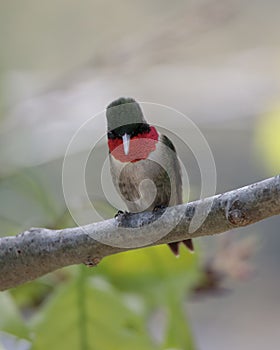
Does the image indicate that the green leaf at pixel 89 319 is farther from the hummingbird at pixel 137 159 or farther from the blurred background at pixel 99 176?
the hummingbird at pixel 137 159

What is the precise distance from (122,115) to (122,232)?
150 mm

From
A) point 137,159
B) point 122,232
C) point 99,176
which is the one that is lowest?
point 122,232

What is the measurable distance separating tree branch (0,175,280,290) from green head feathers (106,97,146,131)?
0.11 metres

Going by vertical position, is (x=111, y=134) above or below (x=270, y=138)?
below

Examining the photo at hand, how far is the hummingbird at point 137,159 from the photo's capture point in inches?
25.6

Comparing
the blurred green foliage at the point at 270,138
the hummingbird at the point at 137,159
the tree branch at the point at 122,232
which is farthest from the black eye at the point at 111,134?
the blurred green foliage at the point at 270,138

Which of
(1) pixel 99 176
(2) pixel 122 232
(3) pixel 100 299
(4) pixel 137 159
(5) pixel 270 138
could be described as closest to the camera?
(2) pixel 122 232

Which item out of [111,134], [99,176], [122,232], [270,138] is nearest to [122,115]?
[111,134]

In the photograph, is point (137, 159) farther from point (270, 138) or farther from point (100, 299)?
point (270, 138)

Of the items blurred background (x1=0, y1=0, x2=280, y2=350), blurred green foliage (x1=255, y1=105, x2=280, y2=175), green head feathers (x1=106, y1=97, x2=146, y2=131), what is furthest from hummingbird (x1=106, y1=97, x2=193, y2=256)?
blurred green foliage (x1=255, y1=105, x2=280, y2=175)

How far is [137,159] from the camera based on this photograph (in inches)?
25.6

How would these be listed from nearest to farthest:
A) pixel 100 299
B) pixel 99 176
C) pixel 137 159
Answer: pixel 137 159 < pixel 100 299 < pixel 99 176

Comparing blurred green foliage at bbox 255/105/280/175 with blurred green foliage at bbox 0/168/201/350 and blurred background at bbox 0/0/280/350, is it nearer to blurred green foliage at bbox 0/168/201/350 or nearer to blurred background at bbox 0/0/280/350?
blurred background at bbox 0/0/280/350

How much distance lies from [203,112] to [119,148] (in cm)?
63
